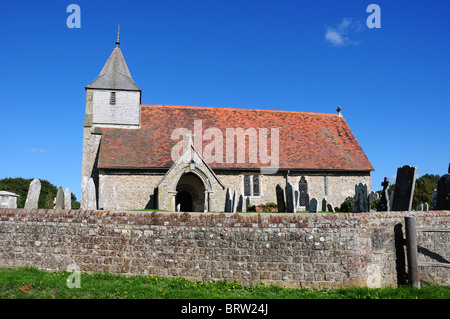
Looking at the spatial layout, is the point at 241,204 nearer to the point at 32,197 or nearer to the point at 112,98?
the point at 32,197

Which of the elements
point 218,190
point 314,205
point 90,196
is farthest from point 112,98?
point 314,205

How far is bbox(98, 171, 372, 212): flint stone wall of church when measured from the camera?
67.3ft

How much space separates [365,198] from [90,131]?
63.6ft

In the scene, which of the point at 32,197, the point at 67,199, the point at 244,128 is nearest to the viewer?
the point at 32,197

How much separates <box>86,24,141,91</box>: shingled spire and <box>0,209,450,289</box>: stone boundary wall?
61.3ft

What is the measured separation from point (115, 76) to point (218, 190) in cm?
1307

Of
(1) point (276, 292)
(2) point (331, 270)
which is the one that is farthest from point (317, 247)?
(1) point (276, 292)

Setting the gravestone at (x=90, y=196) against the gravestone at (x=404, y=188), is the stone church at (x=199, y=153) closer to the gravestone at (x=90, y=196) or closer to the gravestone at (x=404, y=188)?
the gravestone at (x=90, y=196)

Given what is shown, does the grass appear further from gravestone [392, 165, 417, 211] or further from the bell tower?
the bell tower

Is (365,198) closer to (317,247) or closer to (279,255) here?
(317,247)

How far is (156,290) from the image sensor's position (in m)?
7.22

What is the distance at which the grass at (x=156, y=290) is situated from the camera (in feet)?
22.8

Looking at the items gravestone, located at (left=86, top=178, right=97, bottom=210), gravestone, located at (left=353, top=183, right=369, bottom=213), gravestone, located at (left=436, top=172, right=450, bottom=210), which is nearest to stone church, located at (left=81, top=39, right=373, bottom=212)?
gravestone, located at (left=86, top=178, right=97, bottom=210)
